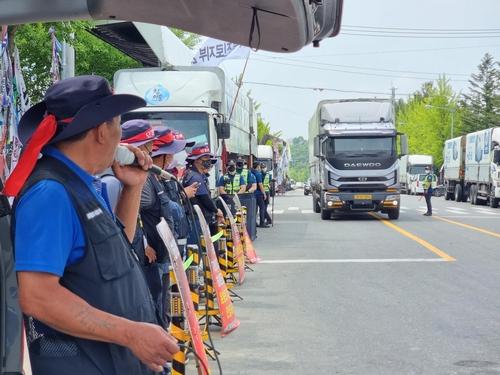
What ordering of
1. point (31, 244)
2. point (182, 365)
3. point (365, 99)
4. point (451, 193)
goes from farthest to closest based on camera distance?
point (451, 193) → point (365, 99) → point (182, 365) → point (31, 244)

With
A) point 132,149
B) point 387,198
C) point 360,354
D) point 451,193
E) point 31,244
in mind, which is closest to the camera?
point 31,244

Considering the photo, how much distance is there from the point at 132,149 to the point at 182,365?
2.39 meters

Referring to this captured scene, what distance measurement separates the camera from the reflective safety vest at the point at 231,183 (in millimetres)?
16016

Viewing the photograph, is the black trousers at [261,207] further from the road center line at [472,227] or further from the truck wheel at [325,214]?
the road center line at [472,227]

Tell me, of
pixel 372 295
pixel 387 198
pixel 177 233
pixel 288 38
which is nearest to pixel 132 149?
pixel 288 38

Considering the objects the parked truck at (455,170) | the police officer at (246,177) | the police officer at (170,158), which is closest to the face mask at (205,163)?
the police officer at (170,158)

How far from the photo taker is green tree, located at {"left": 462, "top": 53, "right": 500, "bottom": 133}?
82438mm

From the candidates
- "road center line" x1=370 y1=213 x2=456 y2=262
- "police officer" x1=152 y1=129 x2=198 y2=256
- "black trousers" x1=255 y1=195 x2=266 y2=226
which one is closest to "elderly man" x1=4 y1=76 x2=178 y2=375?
"police officer" x1=152 y1=129 x2=198 y2=256

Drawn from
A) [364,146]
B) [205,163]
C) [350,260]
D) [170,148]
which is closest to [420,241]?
[350,260]

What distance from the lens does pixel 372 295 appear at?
10203 millimetres

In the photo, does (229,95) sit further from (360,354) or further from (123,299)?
(123,299)

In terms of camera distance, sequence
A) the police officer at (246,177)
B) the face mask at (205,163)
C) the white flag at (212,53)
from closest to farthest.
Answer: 1. the face mask at (205,163)
2. the police officer at (246,177)
3. the white flag at (212,53)

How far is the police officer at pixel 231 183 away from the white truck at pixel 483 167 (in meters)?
21.5

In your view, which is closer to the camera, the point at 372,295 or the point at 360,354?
the point at 360,354
